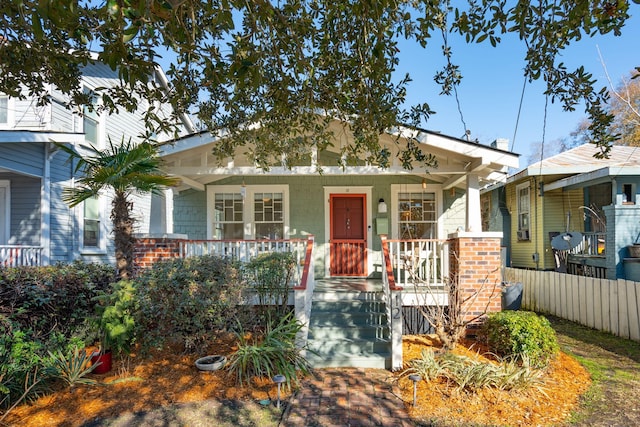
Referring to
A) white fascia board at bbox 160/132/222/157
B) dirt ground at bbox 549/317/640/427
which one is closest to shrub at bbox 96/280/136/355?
white fascia board at bbox 160/132/222/157

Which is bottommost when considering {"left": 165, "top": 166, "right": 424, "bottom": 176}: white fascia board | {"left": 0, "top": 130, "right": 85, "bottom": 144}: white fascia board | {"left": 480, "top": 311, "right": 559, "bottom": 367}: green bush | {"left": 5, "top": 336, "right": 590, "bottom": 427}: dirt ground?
{"left": 5, "top": 336, "right": 590, "bottom": 427}: dirt ground

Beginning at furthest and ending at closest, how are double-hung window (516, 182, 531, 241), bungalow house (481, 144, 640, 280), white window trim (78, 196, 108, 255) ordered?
1. double-hung window (516, 182, 531, 241)
2. white window trim (78, 196, 108, 255)
3. bungalow house (481, 144, 640, 280)

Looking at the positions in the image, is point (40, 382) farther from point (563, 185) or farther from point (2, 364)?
point (563, 185)

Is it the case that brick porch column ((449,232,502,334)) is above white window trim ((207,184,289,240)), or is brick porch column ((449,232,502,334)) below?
below

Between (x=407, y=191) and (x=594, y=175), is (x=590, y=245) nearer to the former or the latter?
(x=594, y=175)

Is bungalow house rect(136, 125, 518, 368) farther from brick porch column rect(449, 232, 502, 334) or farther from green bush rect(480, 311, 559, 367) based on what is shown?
green bush rect(480, 311, 559, 367)

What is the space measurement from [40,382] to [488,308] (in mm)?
6583

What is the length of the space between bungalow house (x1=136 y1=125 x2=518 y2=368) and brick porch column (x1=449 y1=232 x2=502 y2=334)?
383mm

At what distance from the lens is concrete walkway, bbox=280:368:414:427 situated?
409 cm

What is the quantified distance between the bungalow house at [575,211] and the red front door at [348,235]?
18.6ft

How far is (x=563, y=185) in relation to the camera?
1120cm

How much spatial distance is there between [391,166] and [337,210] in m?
2.15

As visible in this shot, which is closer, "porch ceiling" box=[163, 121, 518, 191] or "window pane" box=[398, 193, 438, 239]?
"porch ceiling" box=[163, 121, 518, 191]

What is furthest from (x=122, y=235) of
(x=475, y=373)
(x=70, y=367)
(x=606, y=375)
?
(x=606, y=375)
